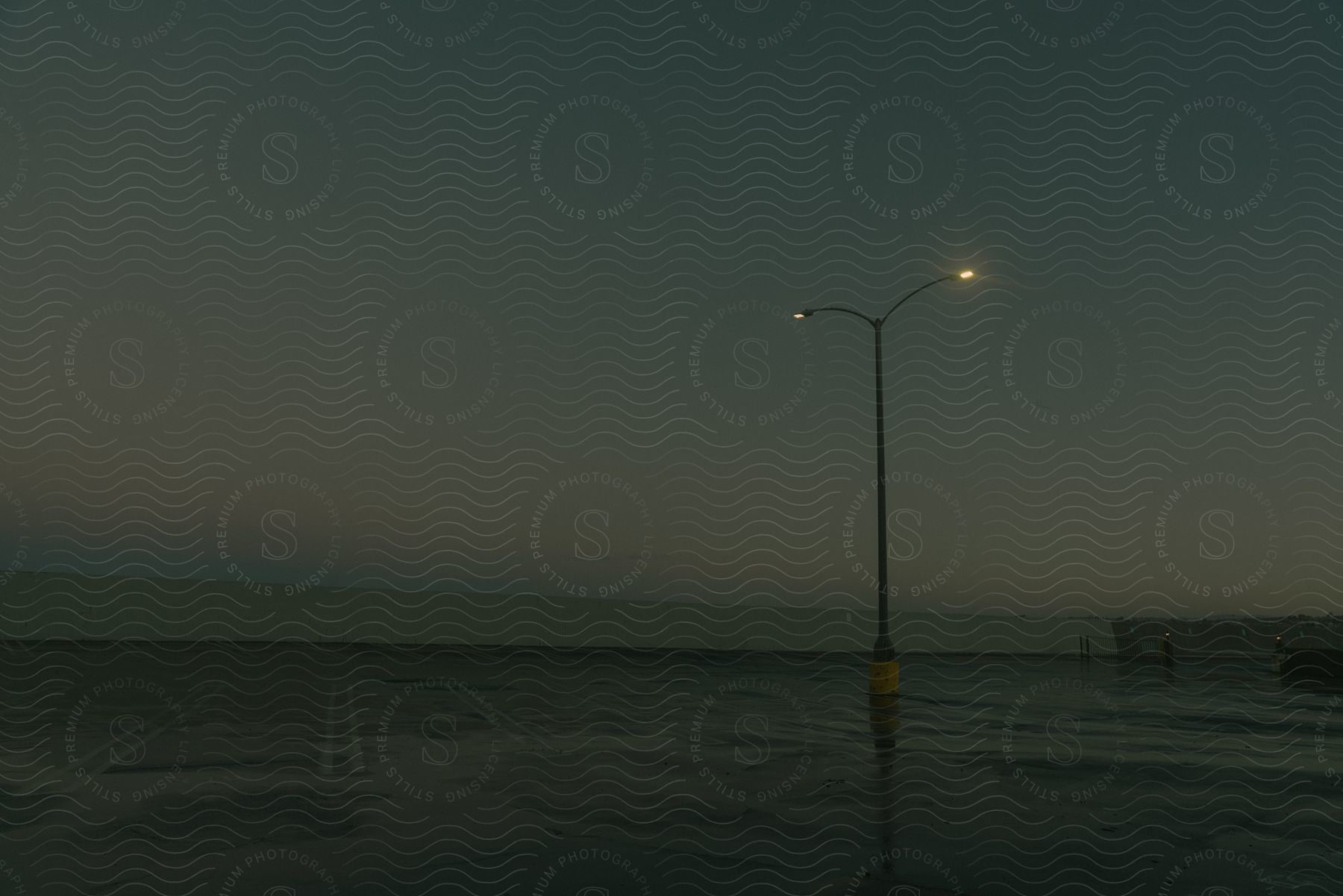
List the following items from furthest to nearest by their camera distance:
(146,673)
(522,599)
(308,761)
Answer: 1. (146,673)
2. (308,761)
3. (522,599)

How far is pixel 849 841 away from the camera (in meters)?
7.64

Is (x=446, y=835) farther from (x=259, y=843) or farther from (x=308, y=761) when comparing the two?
(x=308, y=761)

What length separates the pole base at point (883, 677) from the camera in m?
17.7

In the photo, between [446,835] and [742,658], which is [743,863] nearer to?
[446,835]

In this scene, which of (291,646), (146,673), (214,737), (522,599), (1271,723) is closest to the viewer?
(522,599)

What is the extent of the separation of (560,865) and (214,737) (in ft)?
25.7

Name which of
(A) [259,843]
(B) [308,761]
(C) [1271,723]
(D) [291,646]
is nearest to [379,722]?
(B) [308,761]

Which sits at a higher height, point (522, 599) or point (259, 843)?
point (522, 599)

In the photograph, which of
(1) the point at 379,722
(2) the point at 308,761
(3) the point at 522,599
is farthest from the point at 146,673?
(3) the point at 522,599

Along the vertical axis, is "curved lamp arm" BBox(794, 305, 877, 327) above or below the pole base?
above

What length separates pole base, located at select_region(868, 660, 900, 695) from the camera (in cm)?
1770

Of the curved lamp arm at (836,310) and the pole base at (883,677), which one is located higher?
the curved lamp arm at (836,310)

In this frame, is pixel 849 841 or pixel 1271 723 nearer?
pixel 849 841

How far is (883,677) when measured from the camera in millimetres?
17750
